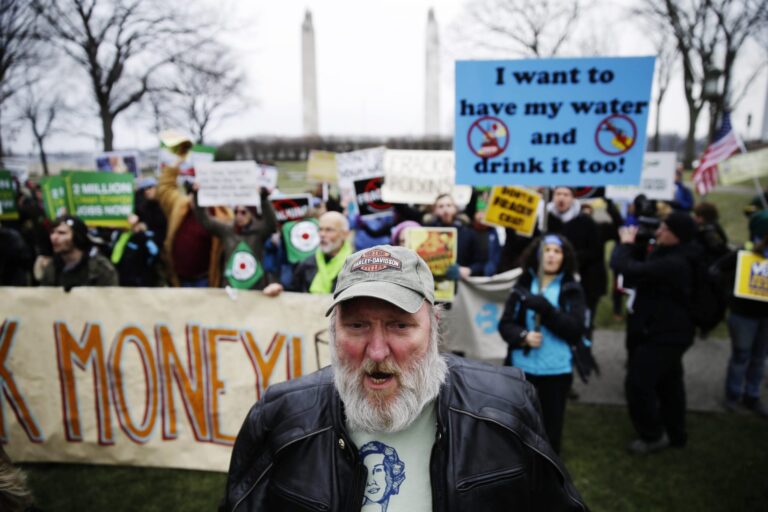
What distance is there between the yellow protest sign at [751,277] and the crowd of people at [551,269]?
2.6 inches

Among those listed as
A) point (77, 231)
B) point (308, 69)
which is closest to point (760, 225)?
point (77, 231)

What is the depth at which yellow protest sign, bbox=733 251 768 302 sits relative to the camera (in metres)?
3.94

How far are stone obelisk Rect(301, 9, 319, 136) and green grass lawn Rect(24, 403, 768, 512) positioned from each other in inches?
1134

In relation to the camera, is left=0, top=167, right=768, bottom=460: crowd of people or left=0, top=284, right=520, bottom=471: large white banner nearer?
left=0, top=167, right=768, bottom=460: crowd of people

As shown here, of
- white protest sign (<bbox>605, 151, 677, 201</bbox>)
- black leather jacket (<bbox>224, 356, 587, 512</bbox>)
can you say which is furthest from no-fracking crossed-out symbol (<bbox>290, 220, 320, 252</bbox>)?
white protest sign (<bbox>605, 151, 677, 201</bbox>)

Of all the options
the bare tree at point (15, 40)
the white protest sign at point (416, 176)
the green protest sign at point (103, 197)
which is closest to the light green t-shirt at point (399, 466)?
the white protest sign at point (416, 176)

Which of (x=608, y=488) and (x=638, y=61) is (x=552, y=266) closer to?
(x=638, y=61)

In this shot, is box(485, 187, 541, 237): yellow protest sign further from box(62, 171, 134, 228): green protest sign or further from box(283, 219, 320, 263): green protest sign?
box(62, 171, 134, 228): green protest sign

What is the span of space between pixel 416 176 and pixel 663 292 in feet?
9.09

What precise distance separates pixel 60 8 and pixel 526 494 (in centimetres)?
1722

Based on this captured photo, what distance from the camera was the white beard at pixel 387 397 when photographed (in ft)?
4.87

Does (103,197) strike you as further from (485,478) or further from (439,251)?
(485,478)

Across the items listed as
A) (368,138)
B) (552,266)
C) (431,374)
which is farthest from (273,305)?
(368,138)

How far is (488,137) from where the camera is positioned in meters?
3.24
